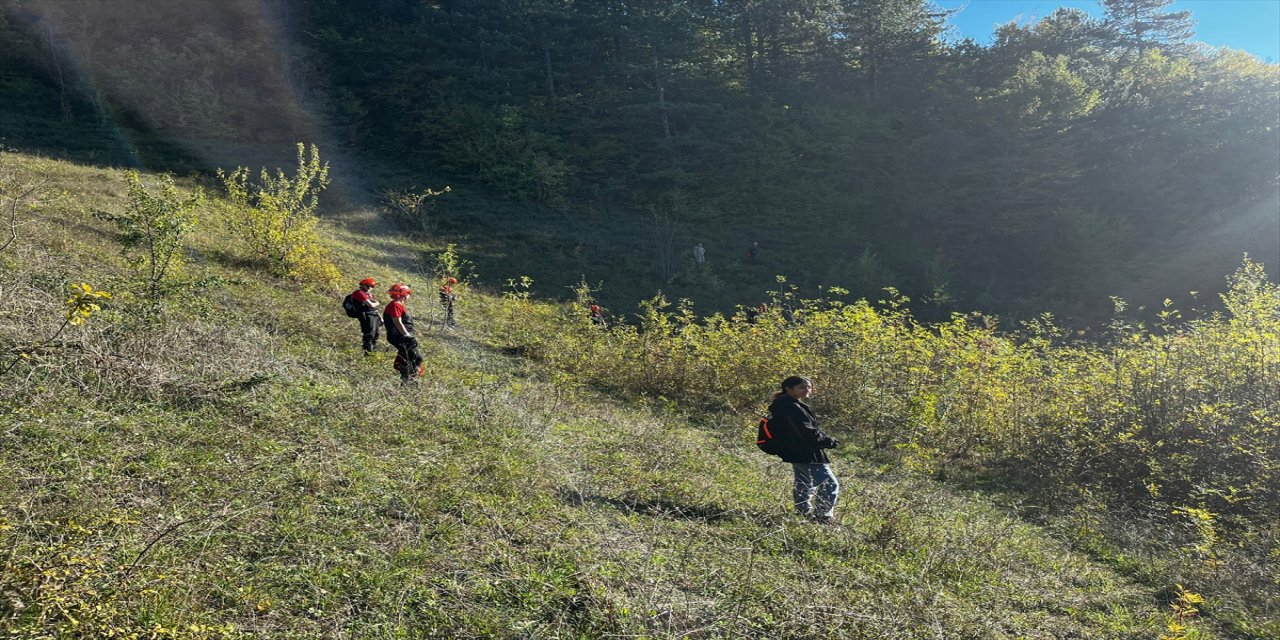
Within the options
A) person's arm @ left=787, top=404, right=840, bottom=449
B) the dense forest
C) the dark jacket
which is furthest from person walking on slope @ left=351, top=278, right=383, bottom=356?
the dense forest

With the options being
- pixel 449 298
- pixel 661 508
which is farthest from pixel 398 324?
pixel 449 298

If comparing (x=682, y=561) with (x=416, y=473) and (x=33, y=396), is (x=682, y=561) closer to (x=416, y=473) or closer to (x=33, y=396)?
(x=416, y=473)

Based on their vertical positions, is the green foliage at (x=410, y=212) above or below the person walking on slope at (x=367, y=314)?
above

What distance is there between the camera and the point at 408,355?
7.42m

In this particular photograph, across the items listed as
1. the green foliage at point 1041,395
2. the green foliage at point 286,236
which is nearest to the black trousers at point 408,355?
the green foliage at point 1041,395

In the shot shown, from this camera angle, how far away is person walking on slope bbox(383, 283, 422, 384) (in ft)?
23.7

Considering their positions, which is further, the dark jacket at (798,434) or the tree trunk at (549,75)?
the tree trunk at (549,75)

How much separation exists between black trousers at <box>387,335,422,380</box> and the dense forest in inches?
532

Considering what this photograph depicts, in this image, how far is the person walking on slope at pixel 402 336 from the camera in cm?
721

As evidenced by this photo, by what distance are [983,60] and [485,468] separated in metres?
35.5

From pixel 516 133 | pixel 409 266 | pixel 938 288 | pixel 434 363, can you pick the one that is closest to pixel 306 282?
pixel 434 363

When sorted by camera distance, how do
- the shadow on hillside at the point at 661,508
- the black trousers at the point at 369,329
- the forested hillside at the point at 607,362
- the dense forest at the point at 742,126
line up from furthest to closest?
the dense forest at the point at 742,126 → the black trousers at the point at 369,329 → the shadow on hillside at the point at 661,508 → the forested hillside at the point at 607,362

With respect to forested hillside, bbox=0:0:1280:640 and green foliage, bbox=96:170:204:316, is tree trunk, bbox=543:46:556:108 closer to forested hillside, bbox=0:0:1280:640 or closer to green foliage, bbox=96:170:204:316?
forested hillside, bbox=0:0:1280:640

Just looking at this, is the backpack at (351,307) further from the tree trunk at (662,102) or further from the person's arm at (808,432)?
the tree trunk at (662,102)
